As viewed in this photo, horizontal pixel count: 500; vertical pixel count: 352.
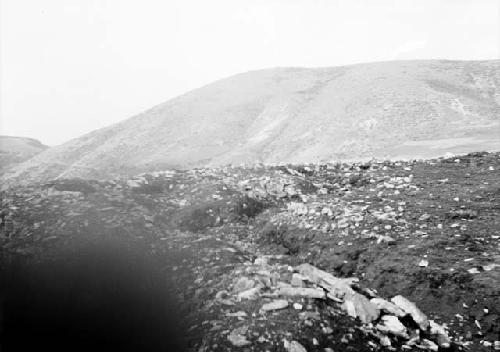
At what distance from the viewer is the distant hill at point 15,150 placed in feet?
Answer: 168

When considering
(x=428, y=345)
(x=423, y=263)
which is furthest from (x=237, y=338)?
(x=423, y=263)

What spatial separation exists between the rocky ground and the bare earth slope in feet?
43.9

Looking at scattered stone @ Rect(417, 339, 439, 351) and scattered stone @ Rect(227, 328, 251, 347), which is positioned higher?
scattered stone @ Rect(227, 328, 251, 347)

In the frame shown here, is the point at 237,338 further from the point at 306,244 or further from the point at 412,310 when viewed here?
the point at 306,244

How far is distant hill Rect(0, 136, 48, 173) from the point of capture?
5107 cm

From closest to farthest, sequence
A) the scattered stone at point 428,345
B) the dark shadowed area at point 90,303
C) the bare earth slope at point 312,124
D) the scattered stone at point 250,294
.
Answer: the scattered stone at point 428,345, the dark shadowed area at point 90,303, the scattered stone at point 250,294, the bare earth slope at point 312,124

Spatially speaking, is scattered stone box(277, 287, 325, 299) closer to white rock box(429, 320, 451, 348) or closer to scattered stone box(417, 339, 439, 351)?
scattered stone box(417, 339, 439, 351)

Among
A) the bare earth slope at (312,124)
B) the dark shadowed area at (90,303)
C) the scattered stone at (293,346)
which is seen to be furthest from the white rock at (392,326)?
the bare earth slope at (312,124)

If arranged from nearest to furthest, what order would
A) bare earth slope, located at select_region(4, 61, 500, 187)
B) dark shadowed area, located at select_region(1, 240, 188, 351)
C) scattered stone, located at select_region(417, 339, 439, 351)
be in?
scattered stone, located at select_region(417, 339, 439, 351)
dark shadowed area, located at select_region(1, 240, 188, 351)
bare earth slope, located at select_region(4, 61, 500, 187)

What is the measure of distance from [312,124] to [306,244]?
3047cm

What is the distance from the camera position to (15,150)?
5875cm

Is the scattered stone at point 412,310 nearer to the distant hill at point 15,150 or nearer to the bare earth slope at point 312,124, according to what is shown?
the bare earth slope at point 312,124

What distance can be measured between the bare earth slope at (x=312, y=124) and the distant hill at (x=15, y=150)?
6335 millimetres

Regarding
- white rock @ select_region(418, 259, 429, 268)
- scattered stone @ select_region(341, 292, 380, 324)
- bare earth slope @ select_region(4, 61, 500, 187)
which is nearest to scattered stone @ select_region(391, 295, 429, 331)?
scattered stone @ select_region(341, 292, 380, 324)
